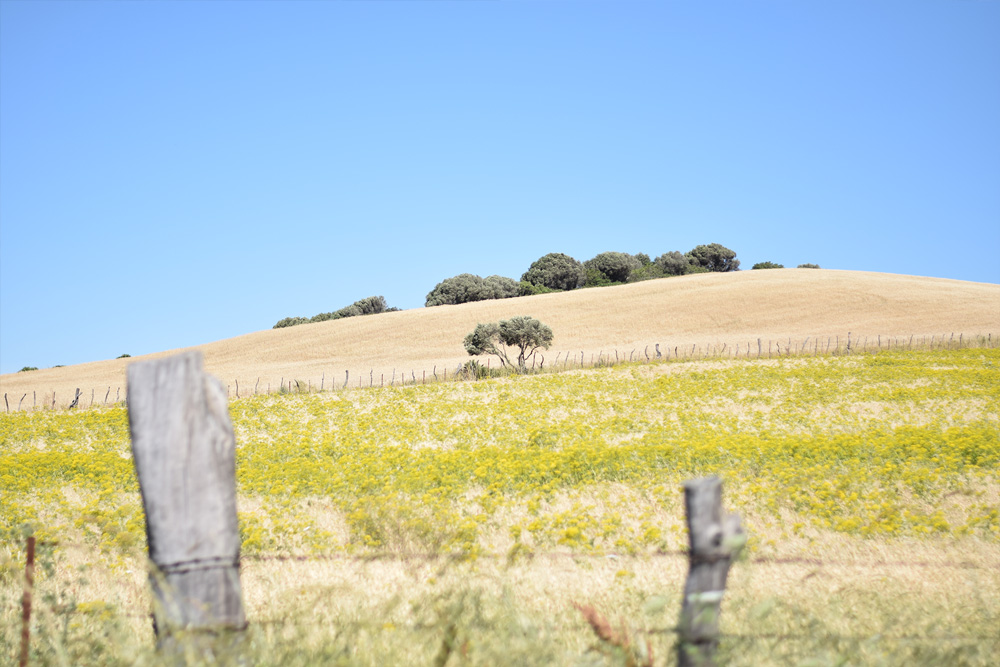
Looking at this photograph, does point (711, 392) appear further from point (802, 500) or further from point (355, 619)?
point (355, 619)

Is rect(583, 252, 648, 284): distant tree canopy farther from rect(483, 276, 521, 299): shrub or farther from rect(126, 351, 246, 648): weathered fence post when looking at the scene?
rect(126, 351, 246, 648): weathered fence post

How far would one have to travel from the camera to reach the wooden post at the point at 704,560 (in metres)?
3.78

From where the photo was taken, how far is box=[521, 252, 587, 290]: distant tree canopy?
427 feet

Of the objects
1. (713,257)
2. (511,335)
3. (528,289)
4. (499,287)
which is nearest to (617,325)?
(511,335)

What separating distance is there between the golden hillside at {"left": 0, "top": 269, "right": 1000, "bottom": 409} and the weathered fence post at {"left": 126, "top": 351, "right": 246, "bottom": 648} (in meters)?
43.5

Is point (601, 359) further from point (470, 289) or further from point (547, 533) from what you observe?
point (470, 289)

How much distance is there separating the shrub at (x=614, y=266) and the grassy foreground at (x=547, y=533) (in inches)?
4466

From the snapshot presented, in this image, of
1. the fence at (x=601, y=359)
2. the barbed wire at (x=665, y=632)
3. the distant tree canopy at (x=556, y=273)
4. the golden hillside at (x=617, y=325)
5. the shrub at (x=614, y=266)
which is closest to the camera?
the barbed wire at (x=665, y=632)

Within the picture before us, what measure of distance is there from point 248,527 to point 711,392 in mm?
20900

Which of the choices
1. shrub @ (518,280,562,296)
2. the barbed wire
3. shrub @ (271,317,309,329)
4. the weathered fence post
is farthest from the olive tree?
shrub @ (271,317,309,329)

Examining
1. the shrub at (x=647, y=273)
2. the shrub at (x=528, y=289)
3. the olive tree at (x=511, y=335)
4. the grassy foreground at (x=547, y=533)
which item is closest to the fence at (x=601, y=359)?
the olive tree at (x=511, y=335)

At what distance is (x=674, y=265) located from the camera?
437 feet

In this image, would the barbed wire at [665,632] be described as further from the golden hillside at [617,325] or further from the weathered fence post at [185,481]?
the golden hillside at [617,325]

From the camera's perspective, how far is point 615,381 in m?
32.0
